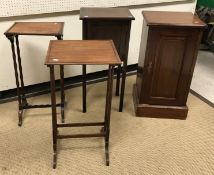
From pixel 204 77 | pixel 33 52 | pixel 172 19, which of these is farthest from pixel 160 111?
pixel 33 52

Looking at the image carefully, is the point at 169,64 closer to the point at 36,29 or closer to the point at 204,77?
the point at 36,29

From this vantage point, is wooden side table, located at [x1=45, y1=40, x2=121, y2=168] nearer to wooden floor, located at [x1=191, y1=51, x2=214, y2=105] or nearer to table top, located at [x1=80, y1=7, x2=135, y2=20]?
table top, located at [x1=80, y1=7, x2=135, y2=20]

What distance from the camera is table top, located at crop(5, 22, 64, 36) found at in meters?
1.77

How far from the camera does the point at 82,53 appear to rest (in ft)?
5.00

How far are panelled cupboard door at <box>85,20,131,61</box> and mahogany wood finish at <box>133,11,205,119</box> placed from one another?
174 mm

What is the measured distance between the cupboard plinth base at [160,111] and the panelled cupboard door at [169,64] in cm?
4

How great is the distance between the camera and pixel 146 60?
81.8 inches

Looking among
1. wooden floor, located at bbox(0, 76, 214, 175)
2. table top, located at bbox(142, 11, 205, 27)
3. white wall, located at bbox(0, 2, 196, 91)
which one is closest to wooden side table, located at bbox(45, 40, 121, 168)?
wooden floor, located at bbox(0, 76, 214, 175)

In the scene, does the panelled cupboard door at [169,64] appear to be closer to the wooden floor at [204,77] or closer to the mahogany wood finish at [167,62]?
the mahogany wood finish at [167,62]

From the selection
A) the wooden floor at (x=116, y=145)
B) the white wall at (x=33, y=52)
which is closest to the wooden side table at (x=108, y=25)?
the white wall at (x=33, y=52)

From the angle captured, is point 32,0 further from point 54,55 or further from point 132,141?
point 132,141

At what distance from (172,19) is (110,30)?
51 centimetres

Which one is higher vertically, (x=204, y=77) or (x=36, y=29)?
(x=36, y=29)

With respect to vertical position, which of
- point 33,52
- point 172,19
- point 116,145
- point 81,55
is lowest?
point 116,145
